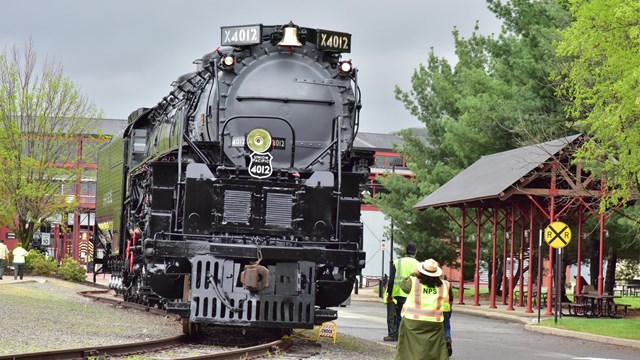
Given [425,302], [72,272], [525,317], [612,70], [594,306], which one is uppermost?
[612,70]

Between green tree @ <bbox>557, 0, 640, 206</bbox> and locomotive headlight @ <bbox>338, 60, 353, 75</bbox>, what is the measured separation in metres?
7.94

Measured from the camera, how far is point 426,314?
39.2 ft

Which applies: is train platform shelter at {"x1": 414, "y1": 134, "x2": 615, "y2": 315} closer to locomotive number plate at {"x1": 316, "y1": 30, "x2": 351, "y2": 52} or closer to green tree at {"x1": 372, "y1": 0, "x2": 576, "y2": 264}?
green tree at {"x1": 372, "y1": 0, "x2": 576, "y2": 264}

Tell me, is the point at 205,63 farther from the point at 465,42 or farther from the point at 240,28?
the point at 465,42

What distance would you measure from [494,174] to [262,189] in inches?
793

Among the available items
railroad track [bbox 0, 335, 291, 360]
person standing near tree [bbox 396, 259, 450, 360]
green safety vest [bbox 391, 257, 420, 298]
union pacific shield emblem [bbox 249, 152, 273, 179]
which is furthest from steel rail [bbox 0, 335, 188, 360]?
person standing near tree [bbox 396, 259, 450, 360]

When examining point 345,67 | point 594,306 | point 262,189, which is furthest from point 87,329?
point 594,306

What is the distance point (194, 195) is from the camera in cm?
1513

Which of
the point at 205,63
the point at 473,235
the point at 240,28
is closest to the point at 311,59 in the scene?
the point at 240,28

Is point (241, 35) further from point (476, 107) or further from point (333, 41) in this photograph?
point (476, 107)

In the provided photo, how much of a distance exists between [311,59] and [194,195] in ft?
9.76

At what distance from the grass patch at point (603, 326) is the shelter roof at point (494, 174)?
4.68 metres

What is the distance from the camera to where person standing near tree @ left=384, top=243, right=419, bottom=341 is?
16828mm

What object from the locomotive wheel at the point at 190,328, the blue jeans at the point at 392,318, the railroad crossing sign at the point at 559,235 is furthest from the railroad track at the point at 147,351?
the railroad crossing sign at the point at 559,235
